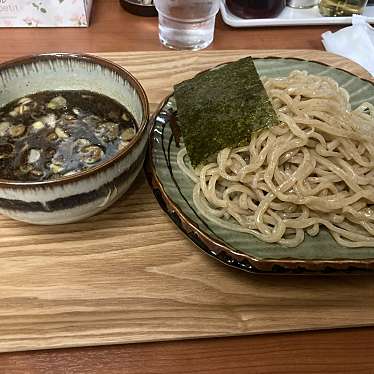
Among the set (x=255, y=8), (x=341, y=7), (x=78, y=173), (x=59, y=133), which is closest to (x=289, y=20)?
(x=255, y=8)

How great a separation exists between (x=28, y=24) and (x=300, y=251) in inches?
57.4

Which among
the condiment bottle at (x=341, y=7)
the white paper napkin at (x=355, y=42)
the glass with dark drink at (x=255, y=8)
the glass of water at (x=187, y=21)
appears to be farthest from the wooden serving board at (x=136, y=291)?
the condiment bottle at (x=341, y=7)

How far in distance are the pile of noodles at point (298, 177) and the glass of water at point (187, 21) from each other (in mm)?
666

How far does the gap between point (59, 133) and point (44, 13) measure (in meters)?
0.94

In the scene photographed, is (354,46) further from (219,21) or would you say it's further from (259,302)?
(259,302)

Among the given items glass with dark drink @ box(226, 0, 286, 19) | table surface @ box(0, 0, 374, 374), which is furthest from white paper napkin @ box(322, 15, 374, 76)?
table surface @ box(0, 0, 374, 374)

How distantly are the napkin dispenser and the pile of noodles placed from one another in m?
0.96

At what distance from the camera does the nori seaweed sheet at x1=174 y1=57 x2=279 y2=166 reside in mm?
1164

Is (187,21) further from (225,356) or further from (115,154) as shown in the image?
(225,356)

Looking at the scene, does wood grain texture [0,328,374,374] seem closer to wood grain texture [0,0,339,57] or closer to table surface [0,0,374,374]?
table surface [0,0,374,374]

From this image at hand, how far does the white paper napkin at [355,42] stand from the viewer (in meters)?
1.79

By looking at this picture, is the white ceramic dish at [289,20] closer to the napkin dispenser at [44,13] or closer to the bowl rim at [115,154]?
the napkin dispenser at [44,13]

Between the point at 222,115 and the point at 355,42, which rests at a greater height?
the point at 222,115

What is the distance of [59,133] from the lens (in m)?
1.14
